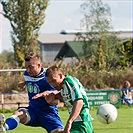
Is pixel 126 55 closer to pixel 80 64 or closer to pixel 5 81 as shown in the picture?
pixel 80 64

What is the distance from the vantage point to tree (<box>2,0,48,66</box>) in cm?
4775

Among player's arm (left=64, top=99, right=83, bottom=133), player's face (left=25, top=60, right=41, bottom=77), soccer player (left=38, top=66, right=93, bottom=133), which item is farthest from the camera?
player's face (left=25, top=60, right=41, bottom=77)

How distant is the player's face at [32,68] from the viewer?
9.72 metres

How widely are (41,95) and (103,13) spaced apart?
4853 centimetres

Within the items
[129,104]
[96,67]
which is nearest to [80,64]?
[96,67]

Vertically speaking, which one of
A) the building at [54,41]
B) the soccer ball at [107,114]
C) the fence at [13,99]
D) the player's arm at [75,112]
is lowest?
the building at [54,41]

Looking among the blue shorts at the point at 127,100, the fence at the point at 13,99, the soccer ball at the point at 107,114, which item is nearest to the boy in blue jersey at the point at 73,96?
the soccer ball at the point at 107,114

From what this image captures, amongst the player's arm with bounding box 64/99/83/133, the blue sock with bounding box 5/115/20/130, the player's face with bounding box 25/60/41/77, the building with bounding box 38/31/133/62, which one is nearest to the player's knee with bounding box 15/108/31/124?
the blue sock with bounding box 5/115/20/130

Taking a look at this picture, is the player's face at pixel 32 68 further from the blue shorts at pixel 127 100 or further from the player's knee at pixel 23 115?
the blue shorts at pixel 127 100

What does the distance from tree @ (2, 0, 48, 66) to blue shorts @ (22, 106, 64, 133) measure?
36784 mm

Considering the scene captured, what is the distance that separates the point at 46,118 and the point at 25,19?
37949mm

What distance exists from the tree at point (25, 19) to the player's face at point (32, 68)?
3694cm

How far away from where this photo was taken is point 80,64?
39750 millimetres

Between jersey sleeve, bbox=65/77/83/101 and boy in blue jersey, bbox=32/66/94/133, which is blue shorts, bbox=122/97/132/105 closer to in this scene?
boy in blue jersey, bbox=32/66/94/133
